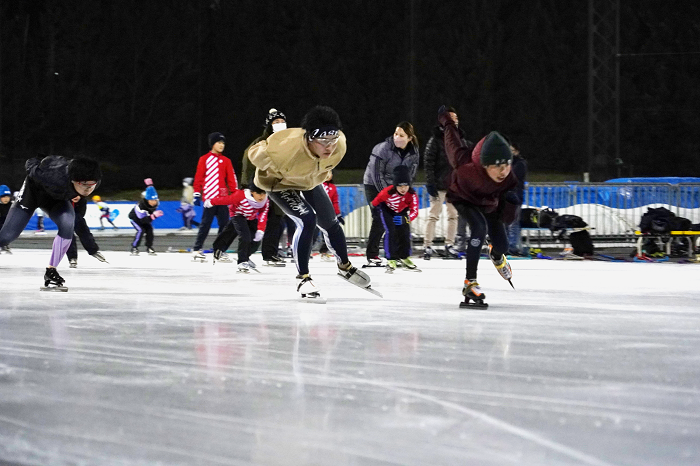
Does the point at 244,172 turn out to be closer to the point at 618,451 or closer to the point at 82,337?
the point at 82,337

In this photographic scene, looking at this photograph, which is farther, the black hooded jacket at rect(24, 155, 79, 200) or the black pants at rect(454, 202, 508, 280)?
the black hooded jacket at rect(24, 155, 79, 200)

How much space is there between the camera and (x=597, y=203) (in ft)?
45.7

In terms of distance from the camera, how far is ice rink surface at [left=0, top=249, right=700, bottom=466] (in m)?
2.57

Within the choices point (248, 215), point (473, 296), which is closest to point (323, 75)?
point (248, 215)

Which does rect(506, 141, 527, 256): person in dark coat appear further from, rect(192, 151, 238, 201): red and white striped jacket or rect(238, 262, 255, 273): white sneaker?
rect(192, 151, 238, 201): red and white striped jacket

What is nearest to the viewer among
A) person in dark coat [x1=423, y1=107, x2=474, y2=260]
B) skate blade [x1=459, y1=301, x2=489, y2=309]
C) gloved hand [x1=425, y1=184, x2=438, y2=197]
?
skate blade [x1=459, y1=301, x2=489, y2=309]

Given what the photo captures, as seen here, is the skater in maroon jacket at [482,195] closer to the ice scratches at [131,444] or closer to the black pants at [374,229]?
the ice scratches at [131,444]

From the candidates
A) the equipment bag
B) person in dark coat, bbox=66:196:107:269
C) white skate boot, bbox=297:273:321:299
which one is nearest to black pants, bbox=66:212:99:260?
person in dark coat, bbox=66:196:107:269

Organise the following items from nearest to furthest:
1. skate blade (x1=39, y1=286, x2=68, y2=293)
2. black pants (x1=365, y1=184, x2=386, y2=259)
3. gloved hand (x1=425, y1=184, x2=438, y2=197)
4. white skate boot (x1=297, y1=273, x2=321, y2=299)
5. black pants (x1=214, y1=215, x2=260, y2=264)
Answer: white skate boot (x1=297, y1=273, x2=321, y2=299)
skate blade (x1=39, y1=286, x2=68, y2=293)
black pants (x1=214, y1=215, x2=260, y2=264)
black pants (x1=365, y1=184, x2=386, y2=259)
gloved hand (x1=425, y1=184, x2=438, y2=197)

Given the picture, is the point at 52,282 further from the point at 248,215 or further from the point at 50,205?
the point at 248,215

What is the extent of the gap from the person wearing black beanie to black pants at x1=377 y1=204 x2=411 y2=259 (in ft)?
11.2

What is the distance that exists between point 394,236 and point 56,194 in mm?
3755

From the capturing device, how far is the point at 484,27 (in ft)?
85.8

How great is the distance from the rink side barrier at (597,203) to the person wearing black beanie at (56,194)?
7025 mm
